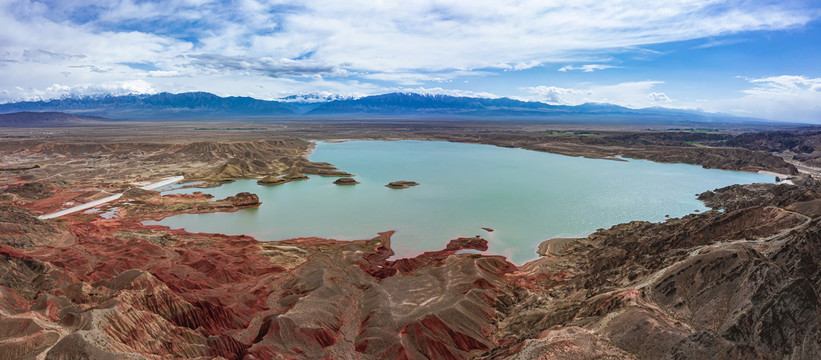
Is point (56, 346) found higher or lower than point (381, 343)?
higher

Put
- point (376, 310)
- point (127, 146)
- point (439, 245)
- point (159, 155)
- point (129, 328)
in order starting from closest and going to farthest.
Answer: point (129, 328) < point (376, 310) < point (439, 245) < point (159, 155) < point (127, 146)

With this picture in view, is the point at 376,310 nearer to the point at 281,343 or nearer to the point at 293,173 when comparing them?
the point at 281,343

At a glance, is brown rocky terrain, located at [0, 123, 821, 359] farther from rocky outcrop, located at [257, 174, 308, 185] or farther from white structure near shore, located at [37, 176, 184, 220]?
rocky outcrop, located at [257, 174, 308, 185]

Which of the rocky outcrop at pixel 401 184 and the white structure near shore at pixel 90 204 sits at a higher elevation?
the rocky outcrop at pixel 401 184

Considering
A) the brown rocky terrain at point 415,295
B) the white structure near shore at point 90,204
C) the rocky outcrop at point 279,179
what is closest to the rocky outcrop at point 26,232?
the brown rocky terrain at point 415,295

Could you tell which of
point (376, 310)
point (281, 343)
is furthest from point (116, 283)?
point (376, 310)

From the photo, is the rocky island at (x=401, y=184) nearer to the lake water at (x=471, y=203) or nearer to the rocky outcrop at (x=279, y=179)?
the lake water at (x=471, y=203)
